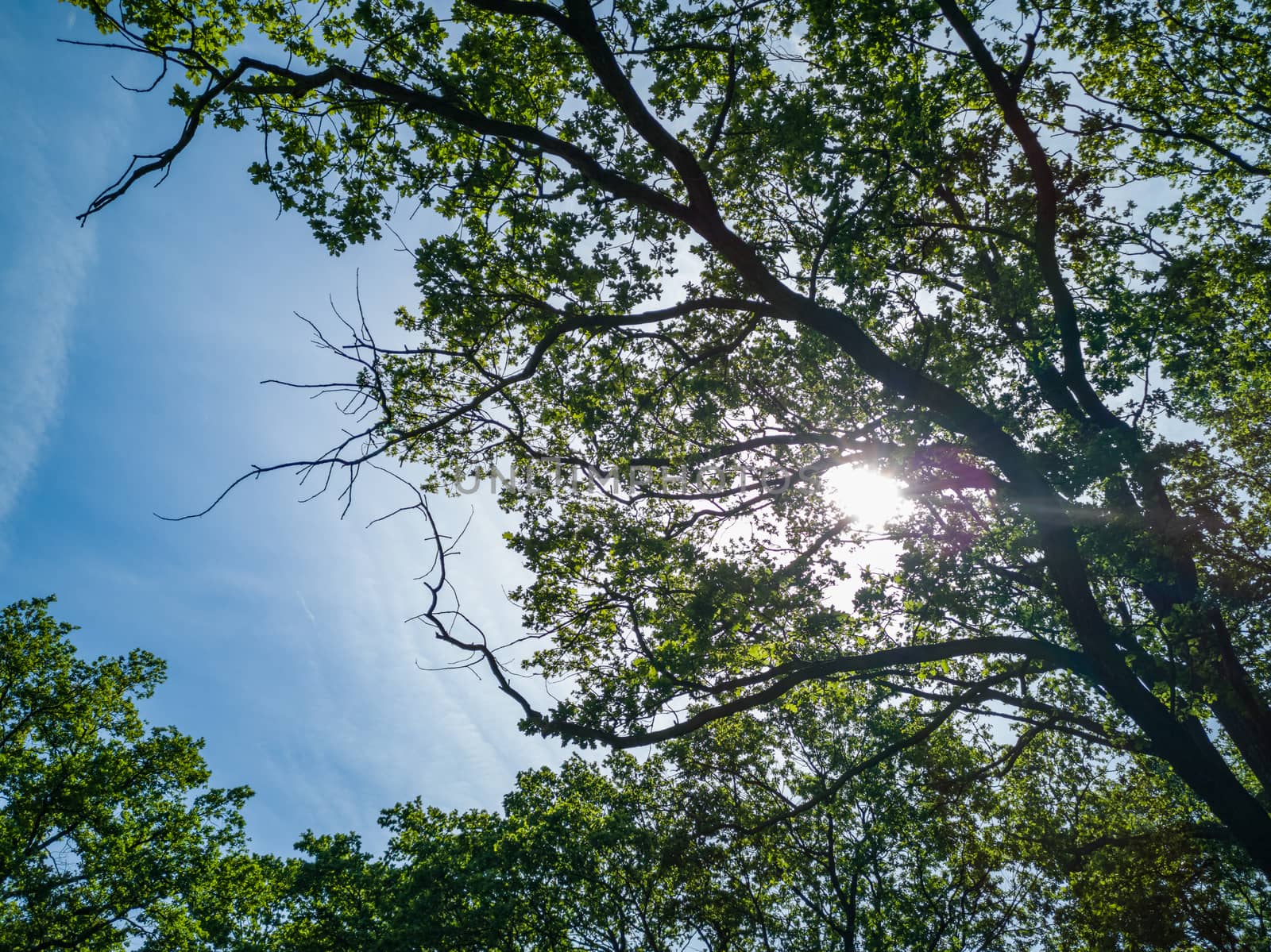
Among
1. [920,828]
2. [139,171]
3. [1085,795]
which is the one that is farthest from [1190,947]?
[139,171]

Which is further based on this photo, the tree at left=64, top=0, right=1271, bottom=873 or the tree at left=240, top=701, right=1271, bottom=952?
the tree at left=240, top=701, right=1271, bottom=952

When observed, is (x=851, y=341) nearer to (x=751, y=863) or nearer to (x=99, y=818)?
(x=751, y=863)

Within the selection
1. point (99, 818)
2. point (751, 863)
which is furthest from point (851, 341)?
point (99, 818)

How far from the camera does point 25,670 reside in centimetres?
1897

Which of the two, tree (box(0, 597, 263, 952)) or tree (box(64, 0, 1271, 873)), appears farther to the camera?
tree (box(0, 597, 263, 952))

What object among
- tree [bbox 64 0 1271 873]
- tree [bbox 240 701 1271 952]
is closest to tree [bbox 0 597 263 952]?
tree [bbox 240 701 1271 952]

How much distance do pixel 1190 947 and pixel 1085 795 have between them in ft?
10.2

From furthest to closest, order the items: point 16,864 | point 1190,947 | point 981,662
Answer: point 16,864 < point 981,662 < point 1190,947

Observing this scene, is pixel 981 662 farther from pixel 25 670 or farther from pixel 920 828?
pixel 25 670

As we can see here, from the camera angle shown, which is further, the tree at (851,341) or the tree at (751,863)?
the tree at (751,863)

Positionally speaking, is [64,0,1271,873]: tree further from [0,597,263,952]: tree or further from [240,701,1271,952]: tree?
[0,597,263,952]: tree

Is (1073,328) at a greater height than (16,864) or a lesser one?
greater

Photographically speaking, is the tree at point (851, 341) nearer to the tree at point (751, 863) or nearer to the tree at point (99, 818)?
the tree at point (751, 863)

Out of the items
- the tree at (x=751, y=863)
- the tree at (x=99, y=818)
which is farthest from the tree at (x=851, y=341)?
the tree at (x=99, y=818)
